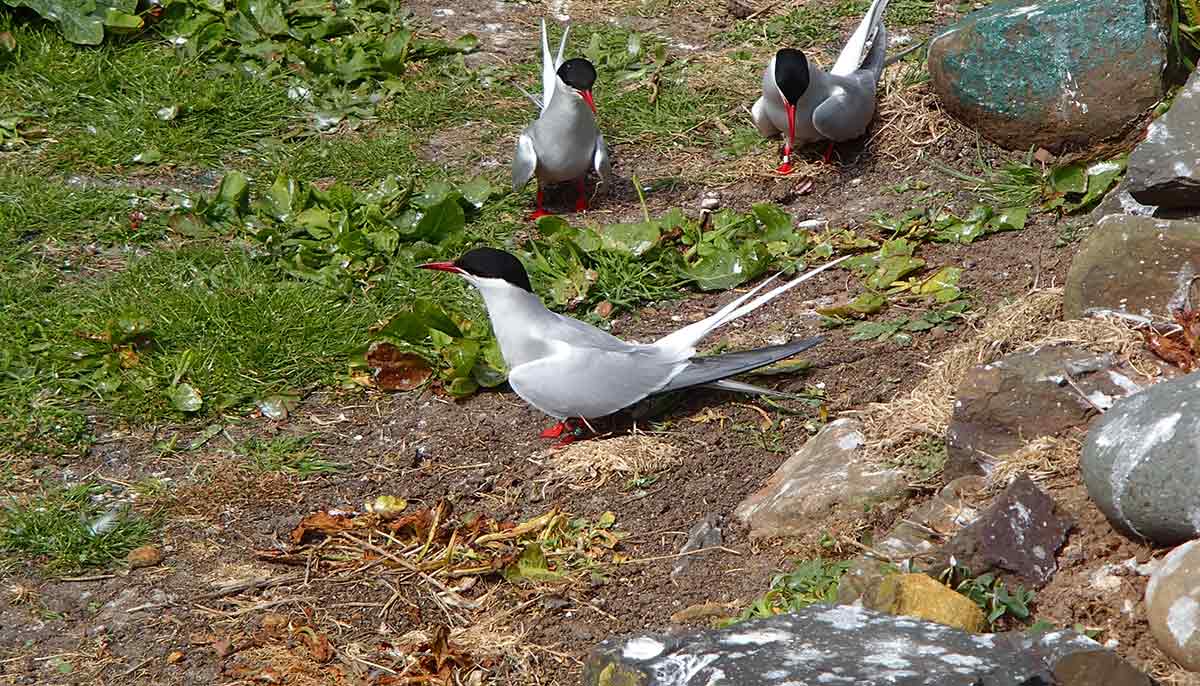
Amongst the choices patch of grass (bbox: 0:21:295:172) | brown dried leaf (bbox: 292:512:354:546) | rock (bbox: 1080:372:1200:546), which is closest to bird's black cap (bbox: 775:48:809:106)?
patch of grass (bbox: 0:21:295:172)

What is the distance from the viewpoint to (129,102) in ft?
21.7

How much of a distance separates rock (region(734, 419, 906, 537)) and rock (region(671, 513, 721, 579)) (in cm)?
9

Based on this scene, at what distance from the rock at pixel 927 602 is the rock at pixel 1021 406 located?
685 millimetres

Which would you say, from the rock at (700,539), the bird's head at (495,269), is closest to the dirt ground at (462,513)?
the rock at (700,539)

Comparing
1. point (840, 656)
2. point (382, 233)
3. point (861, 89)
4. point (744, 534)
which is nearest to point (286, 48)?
point (382, 233)

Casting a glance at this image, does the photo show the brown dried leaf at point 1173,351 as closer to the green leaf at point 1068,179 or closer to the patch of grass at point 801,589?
the patch of grass at point 801,589

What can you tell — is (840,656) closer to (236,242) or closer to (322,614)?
(322,614)

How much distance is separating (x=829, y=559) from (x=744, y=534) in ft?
1.19

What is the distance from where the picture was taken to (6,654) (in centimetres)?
353

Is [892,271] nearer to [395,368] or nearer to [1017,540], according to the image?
[395,368]

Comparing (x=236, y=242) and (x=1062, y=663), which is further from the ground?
(x=1062, y=663)

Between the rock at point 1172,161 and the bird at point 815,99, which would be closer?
the rock at point 1172,161

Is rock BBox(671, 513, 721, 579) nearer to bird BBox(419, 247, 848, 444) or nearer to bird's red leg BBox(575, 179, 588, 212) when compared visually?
bird BBox(419, 247, 848, 444)

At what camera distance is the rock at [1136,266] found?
3762mm
